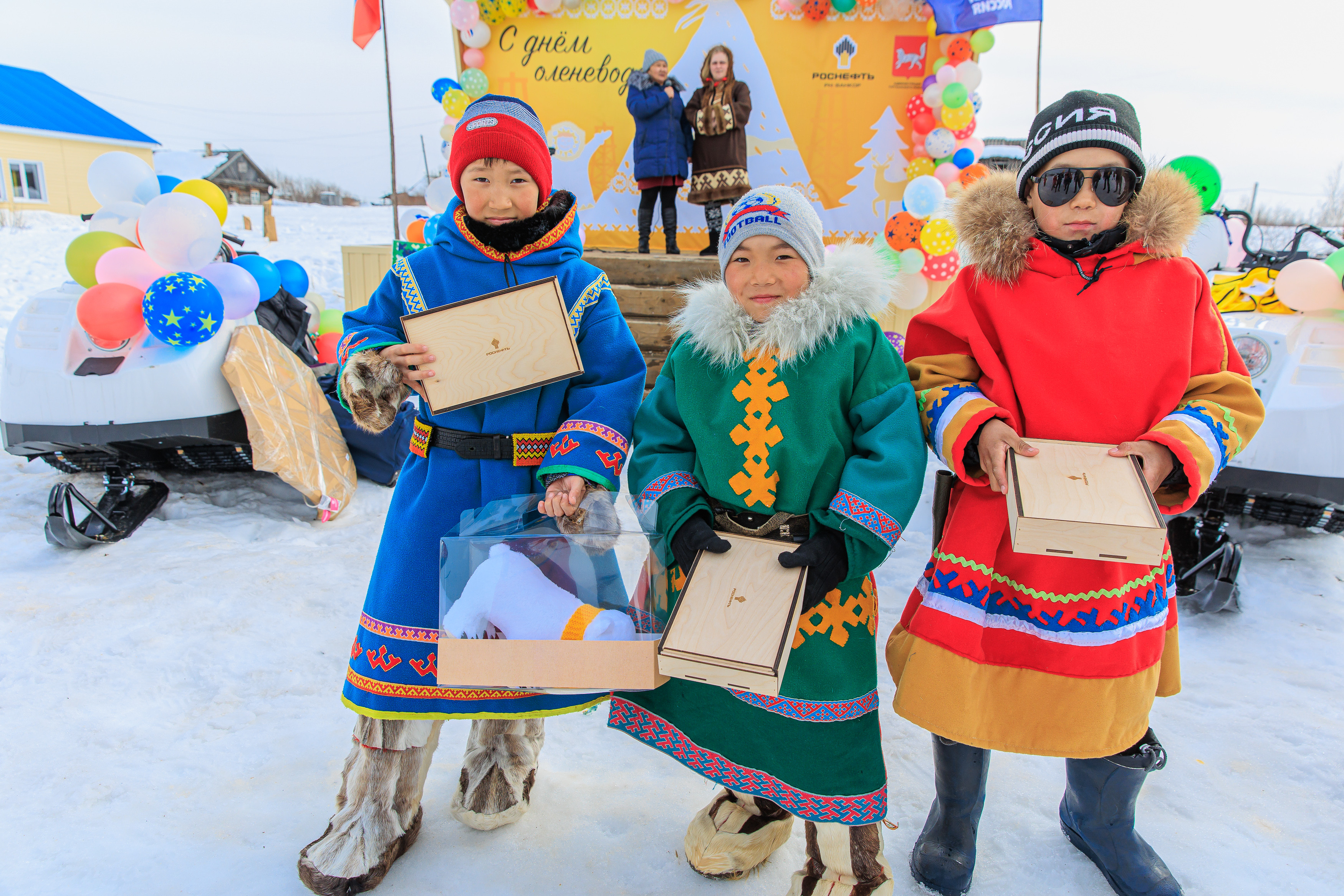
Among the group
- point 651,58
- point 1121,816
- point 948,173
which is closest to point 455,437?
point 1121,816

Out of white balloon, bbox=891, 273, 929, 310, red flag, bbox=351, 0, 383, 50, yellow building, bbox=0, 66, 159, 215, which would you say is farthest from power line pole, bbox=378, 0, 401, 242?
yellow building, bbox=0, 66, 159, 215

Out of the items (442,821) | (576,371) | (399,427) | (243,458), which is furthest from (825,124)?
(442,821)

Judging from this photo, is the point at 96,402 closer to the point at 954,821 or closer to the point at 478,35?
the point at 954,821

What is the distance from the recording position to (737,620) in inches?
52.9

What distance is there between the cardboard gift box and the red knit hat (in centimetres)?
80

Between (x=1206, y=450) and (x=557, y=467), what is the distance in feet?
4.38

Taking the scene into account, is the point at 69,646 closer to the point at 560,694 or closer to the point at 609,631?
the point at 560,694

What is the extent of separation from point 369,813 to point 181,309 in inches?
113

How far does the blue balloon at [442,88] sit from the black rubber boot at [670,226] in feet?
8.35

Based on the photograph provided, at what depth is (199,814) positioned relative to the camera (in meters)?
2.01

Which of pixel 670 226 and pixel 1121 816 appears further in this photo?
pixel 670 226

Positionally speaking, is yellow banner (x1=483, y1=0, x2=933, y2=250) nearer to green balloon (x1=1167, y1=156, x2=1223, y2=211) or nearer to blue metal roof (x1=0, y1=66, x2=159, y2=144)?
green balloon (x1=1167, y1=156, x2=1223, y2=211)

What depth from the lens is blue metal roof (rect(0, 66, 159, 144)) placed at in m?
17.6

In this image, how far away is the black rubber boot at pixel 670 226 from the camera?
6.73m
